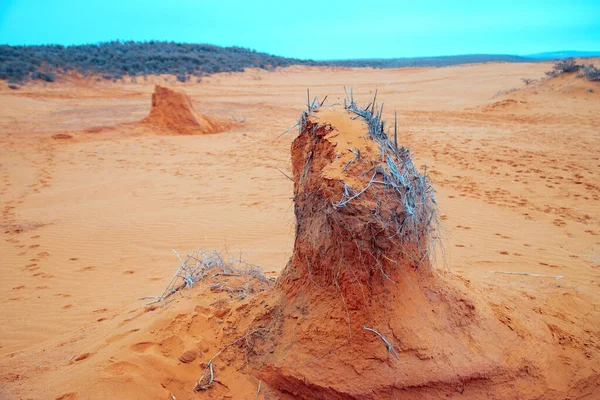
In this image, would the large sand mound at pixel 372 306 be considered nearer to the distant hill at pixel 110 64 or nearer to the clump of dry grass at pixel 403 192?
the clump of dry grass at pixel 403 192

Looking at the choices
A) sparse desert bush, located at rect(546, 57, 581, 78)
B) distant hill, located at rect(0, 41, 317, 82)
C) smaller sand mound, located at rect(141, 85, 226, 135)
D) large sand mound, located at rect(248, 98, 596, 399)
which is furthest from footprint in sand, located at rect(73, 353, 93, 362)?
distant hill, located at rect(0, 41, 317, 82)

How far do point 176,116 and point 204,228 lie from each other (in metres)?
7.96

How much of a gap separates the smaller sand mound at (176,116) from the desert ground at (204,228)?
484 millimetres

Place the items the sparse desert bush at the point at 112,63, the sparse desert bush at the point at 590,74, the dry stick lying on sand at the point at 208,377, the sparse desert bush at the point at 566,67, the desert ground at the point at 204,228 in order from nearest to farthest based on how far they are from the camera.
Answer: the dry stick lying on sand at the point at 208,377
the desert ground at the point at 204,228
the sparse desert bush at the point at 590,74
the sparse desert bush at the point at 566,67
the sparse desert bush at the point at 112,63

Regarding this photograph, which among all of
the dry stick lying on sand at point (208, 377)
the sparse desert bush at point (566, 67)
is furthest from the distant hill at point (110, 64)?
the dry stick lying on sand at point (208, 377)

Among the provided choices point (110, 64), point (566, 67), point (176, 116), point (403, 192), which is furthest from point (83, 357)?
point (110, 64)

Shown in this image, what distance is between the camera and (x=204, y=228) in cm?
631

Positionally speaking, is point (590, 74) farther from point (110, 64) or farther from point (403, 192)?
point (110, 64)

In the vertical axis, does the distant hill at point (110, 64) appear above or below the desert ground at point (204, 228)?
above

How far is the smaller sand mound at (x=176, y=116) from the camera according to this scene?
13.1m

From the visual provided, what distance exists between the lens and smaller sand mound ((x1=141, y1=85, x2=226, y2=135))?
13.1 metres

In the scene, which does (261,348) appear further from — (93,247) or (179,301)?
(93,247)

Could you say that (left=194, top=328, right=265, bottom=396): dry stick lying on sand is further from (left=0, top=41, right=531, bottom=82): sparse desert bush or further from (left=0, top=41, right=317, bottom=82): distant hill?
(left=0, top=41, right=531, bottom=82): sparse desert bush

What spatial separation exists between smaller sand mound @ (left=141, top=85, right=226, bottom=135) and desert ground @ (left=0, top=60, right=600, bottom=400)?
0.48 meters
